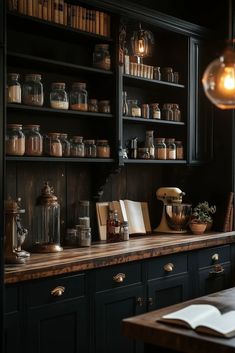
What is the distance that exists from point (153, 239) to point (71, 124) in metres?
1.02

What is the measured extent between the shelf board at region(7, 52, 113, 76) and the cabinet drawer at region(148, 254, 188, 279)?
1.30 m

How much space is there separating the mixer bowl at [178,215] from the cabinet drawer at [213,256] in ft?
1.13

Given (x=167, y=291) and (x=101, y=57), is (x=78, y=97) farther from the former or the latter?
(x=167, y=291)

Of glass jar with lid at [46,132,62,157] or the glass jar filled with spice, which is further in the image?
the glass jar filled with spice

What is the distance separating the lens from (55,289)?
326 cm

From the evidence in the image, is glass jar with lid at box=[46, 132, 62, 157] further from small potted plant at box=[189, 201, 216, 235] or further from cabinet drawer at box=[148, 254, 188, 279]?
small potted plant at box=[189, 201, 216, 235]

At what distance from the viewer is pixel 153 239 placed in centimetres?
433

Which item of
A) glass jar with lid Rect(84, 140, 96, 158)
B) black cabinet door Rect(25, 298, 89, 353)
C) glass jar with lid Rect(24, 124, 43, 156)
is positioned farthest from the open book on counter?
black cabinet door Rect(25, 298, 89, 353)

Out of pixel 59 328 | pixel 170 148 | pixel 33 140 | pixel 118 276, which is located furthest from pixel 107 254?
pixel 170 148

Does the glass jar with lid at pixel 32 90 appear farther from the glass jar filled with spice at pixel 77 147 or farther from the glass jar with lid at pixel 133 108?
the glass jar with lid at pixel 133 108

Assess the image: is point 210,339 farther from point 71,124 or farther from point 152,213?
point 152,213

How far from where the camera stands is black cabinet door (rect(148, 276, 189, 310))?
3916mm

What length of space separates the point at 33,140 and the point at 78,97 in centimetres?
49

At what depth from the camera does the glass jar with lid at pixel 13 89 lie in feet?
11.3
